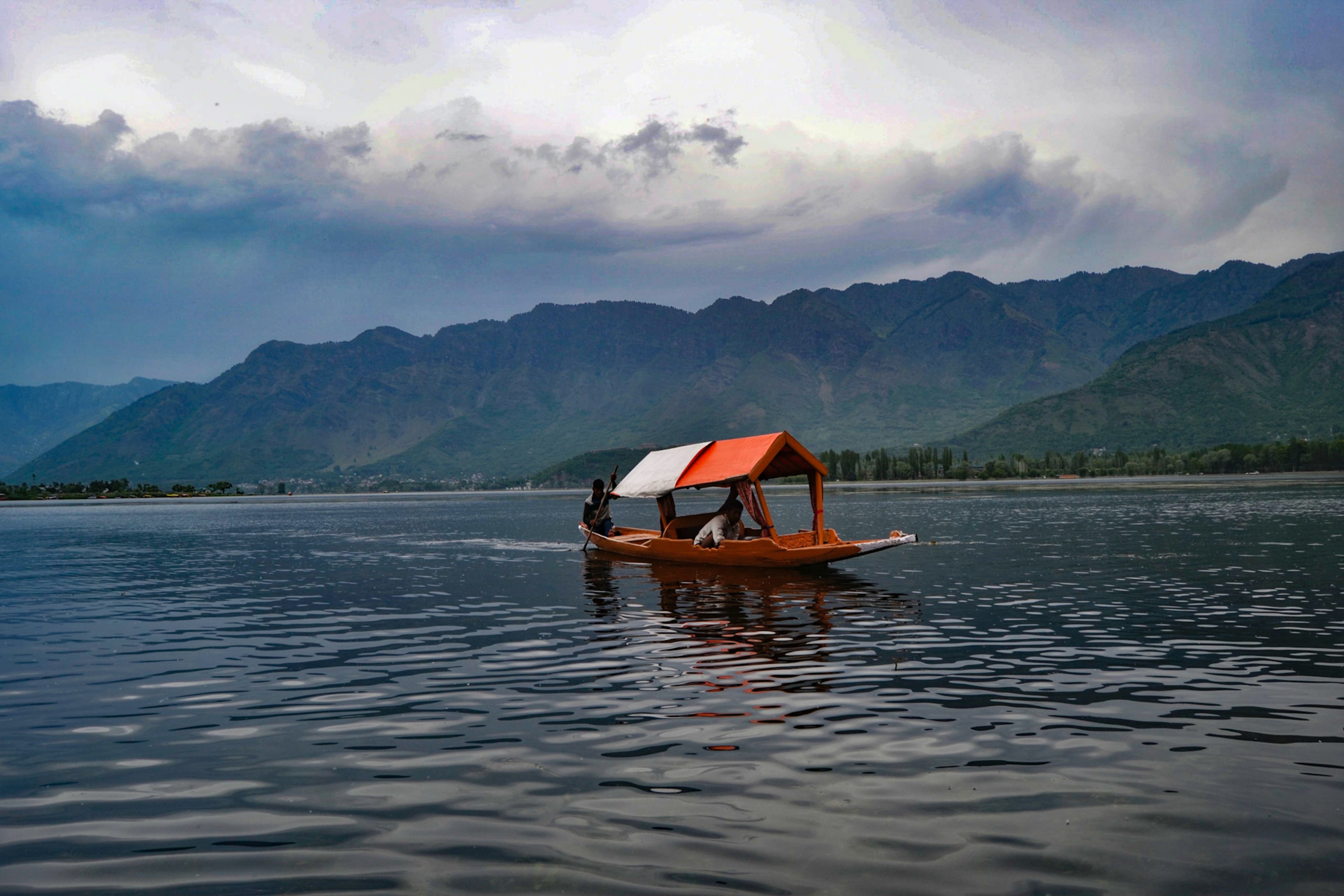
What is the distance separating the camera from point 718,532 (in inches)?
1614

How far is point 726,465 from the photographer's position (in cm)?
4141

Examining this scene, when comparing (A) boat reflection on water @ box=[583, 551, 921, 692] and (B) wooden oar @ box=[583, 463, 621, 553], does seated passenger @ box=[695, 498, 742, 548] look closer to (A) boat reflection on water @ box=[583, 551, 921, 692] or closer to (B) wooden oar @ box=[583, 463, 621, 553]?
(A) boat reflection on water @ box=[583, 551, 921, 692]

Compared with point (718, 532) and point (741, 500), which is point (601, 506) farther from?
point (741, 500)

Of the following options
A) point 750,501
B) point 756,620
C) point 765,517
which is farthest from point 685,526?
point 756,620

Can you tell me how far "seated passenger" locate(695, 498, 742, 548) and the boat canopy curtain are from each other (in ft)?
2.23

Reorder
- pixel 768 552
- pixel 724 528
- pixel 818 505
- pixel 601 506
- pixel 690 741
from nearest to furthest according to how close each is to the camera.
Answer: pixel 690 741, pixel 768 552, pixel 818 505, pixel 724 528, pixel 601 506

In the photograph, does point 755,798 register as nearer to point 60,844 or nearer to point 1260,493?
point 60,844

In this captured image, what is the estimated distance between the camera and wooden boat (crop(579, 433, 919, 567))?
126 feet

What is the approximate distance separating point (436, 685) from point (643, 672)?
436 centimetres

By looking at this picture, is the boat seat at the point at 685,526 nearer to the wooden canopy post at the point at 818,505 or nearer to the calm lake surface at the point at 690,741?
the wooden canopy post at the point at 818,505

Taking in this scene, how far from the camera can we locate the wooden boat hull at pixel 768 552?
38.1m

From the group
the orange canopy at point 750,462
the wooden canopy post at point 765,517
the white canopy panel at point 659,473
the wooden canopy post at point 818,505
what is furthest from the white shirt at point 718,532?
the wooden canopy post at point 818,505

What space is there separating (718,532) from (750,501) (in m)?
2.25

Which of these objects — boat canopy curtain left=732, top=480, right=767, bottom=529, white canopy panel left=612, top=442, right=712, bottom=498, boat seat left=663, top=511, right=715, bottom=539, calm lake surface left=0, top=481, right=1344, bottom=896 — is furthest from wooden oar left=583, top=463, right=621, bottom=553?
calm lake surface left=0, top=481, right=1344, bottom=896
